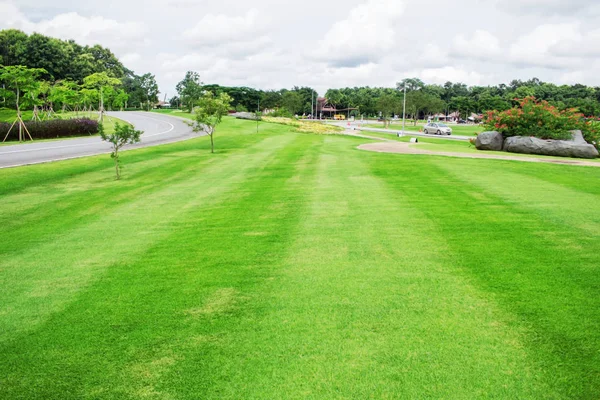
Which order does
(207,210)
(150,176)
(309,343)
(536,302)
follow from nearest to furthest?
(309,343), (536,302), (207,210), (150,176)

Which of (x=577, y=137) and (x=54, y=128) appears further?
(x=54, y=128)

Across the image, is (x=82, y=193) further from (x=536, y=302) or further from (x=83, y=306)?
(x=536, y=302)

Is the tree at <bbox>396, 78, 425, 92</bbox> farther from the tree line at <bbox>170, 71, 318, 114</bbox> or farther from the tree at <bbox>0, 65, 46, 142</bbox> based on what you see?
the tree at <bbox>0, 65, 46, 142</bbox>

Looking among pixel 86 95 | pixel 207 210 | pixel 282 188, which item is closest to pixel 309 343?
pixel 207 210

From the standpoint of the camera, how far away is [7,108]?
197 ft

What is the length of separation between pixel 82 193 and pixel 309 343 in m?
12.0

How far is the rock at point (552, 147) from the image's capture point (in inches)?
899

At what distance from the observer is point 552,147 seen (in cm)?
2347

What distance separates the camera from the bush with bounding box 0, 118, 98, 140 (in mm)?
33000

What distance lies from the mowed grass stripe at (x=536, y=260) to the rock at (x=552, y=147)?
11.9 m

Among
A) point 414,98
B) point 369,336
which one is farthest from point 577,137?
point 414,98

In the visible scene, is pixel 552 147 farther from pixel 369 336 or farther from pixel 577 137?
pixel 369 336

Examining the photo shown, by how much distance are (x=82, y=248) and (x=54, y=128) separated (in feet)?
108

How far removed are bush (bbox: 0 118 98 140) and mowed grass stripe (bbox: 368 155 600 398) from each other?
106ft
